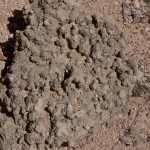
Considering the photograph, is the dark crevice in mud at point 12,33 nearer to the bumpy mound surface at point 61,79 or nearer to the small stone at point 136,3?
the bumpy mound surface at point 61,79

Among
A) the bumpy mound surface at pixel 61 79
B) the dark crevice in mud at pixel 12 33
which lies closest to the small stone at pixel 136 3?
the bumpy mound surface at pixel 61 79

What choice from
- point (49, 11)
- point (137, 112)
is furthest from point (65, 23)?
point (137, 112)

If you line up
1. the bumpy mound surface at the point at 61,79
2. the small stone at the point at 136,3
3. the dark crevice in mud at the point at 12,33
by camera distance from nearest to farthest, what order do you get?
the bumpy mound surface at the point at 61,79
the dark crevice in mud at the point at 12,33
the small stone at the point at 136,3

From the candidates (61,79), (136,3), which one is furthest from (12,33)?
(136,3)

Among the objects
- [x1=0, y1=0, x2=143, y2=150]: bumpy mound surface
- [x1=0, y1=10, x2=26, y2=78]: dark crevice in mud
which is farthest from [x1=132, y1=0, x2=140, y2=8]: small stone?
[x1=0, y1=10, x2=26, y2=78]: dark crevice in mud

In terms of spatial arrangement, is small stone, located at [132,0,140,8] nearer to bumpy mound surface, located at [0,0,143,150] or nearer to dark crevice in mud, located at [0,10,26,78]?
bumpy mound surface, located at [0,0,143,150]

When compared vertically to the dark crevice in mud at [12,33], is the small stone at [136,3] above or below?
above

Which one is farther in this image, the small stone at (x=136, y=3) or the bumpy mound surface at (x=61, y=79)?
the small stone at (x=136, y=3)
